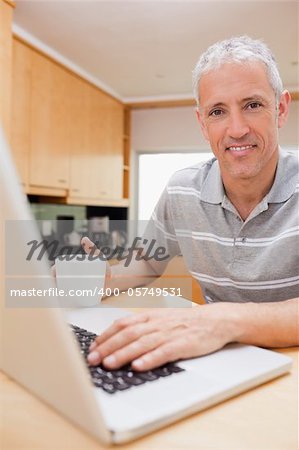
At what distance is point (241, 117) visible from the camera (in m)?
1.15

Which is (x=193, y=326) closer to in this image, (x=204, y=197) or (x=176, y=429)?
(x=176, y=429)

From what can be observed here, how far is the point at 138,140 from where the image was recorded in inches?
216

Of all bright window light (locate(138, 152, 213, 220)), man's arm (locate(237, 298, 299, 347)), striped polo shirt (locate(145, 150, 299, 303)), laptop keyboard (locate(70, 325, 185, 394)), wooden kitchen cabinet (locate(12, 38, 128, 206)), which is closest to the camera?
laptop keyboard (locate(70, 325, 185, 394))

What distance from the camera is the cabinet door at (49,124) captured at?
11.3 ft

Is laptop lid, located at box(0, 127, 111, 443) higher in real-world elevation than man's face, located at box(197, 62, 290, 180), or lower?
lower

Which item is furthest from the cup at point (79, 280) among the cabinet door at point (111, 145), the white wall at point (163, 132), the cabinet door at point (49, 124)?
the white wall at point (163, 132)

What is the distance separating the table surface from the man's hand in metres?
0.09

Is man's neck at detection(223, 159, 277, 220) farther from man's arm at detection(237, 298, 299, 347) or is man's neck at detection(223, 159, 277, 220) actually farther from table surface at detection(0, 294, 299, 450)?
table surface at detection(0, 294, 299, 450)

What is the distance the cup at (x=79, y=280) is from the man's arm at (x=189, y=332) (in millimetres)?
319

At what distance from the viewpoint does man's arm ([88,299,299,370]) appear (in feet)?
1.78

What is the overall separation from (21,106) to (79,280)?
2.65 metres

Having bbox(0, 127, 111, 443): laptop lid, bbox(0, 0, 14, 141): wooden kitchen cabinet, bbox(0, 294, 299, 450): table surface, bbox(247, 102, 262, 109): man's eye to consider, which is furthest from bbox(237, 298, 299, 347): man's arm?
bbox(0, 0, 14, 141): wooden kitchen cabinet

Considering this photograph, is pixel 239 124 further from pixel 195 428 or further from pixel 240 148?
pixel 195 428

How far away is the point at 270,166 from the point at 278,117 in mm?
154
